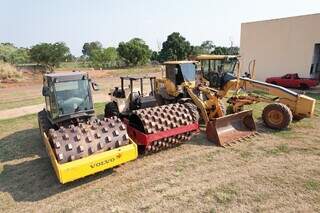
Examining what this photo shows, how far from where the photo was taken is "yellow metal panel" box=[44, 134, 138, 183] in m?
4.82

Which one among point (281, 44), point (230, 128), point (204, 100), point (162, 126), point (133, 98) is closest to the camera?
point (162, 126)

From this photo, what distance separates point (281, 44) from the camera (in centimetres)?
2062

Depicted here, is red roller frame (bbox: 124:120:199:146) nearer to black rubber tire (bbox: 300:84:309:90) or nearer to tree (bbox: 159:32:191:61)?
black rubber tire (bbox: 300:84:309:90)

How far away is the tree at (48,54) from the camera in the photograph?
36219 millimetres

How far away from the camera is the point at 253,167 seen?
19.5 ft

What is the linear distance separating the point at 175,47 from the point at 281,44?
3260cm

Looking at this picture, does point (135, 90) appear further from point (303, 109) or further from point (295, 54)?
point (295, 54)

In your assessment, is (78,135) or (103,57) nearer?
(78,135)

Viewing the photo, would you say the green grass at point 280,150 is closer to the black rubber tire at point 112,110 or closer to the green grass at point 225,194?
the green grass at point 225,194

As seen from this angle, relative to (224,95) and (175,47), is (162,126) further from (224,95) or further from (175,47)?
(175,47)

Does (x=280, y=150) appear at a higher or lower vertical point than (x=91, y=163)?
lower

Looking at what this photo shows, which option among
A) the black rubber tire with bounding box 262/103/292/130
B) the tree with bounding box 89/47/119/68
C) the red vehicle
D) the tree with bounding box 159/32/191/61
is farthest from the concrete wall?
the tree with bounding box 89/47/119/68

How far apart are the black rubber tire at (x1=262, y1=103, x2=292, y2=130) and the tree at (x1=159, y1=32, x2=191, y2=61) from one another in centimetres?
4312

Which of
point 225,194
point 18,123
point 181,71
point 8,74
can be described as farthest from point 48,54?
point 225,194
